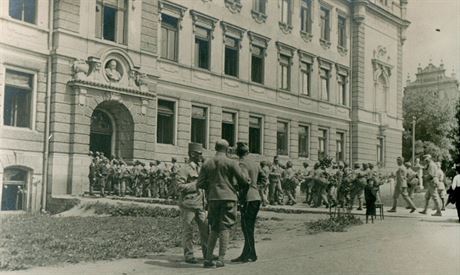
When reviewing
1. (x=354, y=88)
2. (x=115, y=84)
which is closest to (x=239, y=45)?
(x=115, y=84)

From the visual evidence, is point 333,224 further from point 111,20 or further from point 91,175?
point 111,20

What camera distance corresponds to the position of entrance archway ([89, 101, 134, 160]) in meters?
17.3

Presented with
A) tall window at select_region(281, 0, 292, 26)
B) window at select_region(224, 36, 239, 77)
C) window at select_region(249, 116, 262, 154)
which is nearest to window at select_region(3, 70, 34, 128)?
window at select_region(224, 36, 239, 77)

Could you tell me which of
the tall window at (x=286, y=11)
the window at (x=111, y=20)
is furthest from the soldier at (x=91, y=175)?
the tall window at (x=286, y=11)

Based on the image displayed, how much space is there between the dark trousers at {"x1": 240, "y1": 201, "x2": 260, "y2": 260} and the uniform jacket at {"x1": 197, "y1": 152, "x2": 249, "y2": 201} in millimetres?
651

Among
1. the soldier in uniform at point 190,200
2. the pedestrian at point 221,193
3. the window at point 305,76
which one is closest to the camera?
the pedestrian at point 221,193

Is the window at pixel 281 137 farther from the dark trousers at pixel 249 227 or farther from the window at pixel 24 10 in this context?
the window at pixel 24 10

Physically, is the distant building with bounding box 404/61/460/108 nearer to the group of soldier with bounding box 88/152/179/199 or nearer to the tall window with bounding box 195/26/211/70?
the tall window with bounding box 195/26/211/70

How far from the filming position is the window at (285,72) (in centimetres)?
1402

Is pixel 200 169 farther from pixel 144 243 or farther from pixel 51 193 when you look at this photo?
pixel 51 193

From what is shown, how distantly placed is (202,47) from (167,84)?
5.71 feet

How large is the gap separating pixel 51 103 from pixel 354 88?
9.83 meters

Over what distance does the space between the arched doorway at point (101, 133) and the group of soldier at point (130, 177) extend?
474mm

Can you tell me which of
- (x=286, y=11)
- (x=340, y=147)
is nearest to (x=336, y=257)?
(x=286, y=11)
